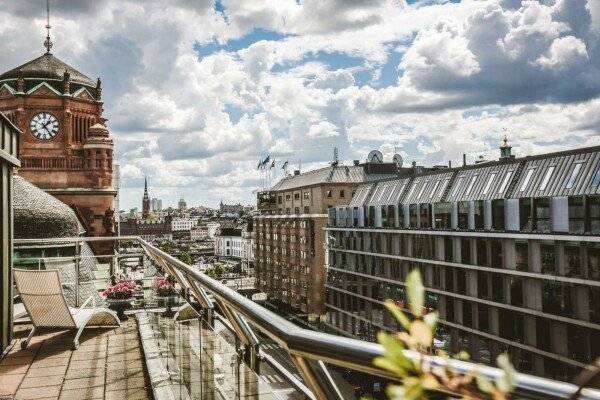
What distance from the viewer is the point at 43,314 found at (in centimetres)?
704

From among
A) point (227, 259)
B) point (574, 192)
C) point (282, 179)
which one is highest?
point (282, 179)

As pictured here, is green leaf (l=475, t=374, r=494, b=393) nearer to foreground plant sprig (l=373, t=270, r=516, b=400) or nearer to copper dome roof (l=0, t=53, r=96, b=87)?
foreground plant sprig (l=373, t=270, r=516, b=400)

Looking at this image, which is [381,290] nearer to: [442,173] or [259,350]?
[442,173]

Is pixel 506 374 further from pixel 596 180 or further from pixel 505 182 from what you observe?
pixel 505 182

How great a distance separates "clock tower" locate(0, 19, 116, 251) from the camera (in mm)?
41500

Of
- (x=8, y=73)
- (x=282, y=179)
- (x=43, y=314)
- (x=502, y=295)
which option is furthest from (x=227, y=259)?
(x=43, y=314)

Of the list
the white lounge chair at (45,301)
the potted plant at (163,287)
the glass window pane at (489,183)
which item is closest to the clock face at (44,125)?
the glass window pane at (489,183)

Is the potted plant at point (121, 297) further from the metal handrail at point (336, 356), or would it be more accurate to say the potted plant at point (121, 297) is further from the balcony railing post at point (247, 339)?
the metal handrail at point (336, 356)

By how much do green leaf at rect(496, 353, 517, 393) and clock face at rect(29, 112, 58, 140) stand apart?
48770 mm

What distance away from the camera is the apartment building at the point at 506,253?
30.0 metres

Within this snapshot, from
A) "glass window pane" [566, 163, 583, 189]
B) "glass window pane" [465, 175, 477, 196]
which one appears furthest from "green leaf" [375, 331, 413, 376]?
"glass window pane" [465, 175, 477, 196]

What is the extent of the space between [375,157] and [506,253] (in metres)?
43.1

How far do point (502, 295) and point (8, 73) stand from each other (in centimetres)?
4318

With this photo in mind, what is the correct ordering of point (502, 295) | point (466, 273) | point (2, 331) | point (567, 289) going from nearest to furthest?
point (2, 331)
point (567, 289)
point (502, 295)
point (466, 273)
